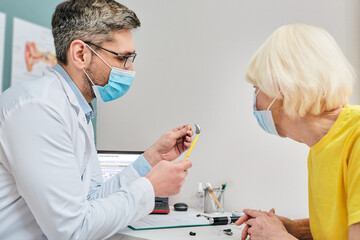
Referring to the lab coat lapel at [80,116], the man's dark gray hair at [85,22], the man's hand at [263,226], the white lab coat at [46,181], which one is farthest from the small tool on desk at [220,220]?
the man's dark gray hair at [85,22]

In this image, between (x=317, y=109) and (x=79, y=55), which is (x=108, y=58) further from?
(x=317, y=109)

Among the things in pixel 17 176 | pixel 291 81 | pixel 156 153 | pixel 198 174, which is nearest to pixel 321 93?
pixel 291 81

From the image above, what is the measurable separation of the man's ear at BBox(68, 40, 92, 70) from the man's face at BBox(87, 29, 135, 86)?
2 centimetres

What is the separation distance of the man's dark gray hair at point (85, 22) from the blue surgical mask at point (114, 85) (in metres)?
0.08

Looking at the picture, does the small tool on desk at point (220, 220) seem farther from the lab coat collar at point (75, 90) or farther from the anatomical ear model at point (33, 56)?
the anatomical ear model at point (33, 56)

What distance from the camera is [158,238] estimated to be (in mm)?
1190

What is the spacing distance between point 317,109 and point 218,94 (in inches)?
35.8

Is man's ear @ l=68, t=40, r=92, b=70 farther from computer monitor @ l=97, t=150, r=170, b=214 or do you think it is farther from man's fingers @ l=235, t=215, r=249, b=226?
computer monitor @ l=97, t=150, r=170, b=214

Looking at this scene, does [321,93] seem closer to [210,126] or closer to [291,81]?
[291,81]

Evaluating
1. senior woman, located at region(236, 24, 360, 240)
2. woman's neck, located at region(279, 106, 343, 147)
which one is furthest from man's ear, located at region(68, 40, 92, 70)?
woman's neck, located at region(279, 106, 343, 147)

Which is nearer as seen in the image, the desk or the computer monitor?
Result: the desk

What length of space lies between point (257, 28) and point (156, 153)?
0.84m

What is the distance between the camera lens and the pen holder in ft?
5.64

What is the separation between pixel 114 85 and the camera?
4.15ft
